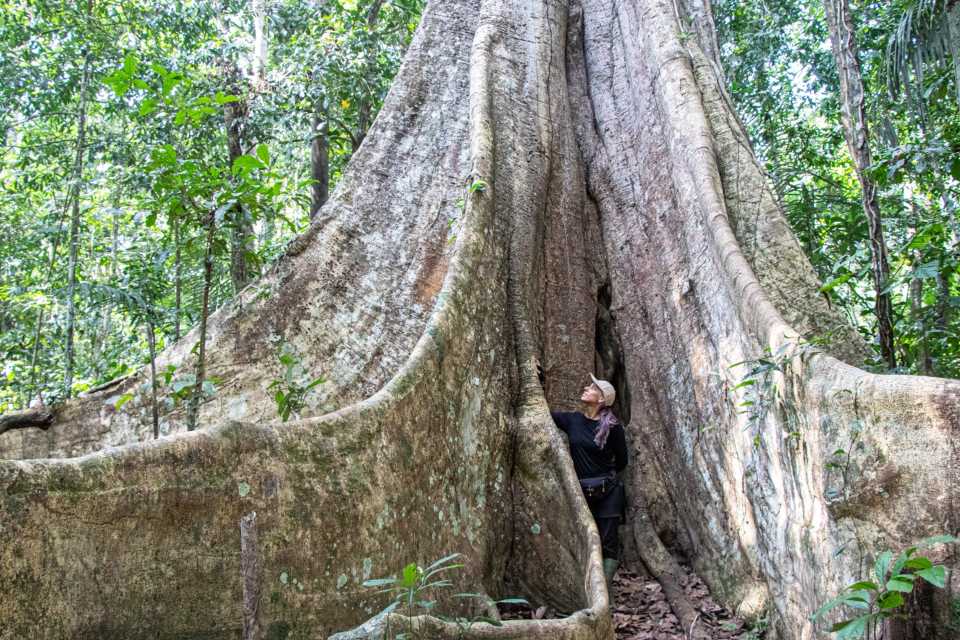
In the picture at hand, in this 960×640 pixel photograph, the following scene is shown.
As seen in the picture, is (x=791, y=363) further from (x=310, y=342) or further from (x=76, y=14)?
(x=76, y=14)

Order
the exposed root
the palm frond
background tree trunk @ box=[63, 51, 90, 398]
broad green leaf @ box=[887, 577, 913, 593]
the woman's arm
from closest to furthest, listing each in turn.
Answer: broad green leaf @ box=[887, 577, 913, 593]
the exposed root
the woman's arm
the palm frond
background tree trunk @ box=[63, 51, 90, 398]

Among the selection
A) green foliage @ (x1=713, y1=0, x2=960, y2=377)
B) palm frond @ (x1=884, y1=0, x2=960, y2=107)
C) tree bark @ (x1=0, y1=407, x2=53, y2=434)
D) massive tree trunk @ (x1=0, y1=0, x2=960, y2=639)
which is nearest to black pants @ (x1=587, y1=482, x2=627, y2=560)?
massive tree trunk @ (x1=0, y1=0, x2=960, y2=639)

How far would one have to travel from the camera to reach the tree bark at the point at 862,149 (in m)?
4.85

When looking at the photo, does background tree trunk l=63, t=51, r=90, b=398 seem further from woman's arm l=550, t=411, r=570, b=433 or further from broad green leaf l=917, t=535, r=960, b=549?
broad green leaf l=917, t=535, r=960, b=549

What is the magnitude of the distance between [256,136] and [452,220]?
13.2 feet

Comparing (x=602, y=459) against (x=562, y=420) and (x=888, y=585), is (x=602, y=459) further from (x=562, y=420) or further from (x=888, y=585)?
(x=888, y=585)

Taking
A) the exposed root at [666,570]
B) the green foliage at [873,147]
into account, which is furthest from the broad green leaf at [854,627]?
the green foliage at [873,147]

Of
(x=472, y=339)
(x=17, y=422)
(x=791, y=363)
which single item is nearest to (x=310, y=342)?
(x=472, y=339)

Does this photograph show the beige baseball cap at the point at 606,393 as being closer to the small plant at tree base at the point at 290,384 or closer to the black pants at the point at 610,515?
the black pants at the point at 610,515

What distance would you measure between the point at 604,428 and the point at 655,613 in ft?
3.52

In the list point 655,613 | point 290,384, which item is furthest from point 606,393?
point 290,384

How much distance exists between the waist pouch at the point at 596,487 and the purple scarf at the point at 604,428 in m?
0.20

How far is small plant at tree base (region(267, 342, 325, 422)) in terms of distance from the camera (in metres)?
4.32

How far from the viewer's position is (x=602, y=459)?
5.06 m
